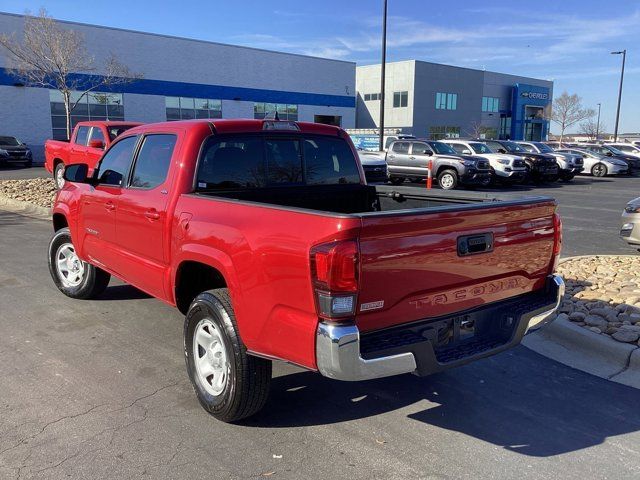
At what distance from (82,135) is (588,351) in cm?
1215

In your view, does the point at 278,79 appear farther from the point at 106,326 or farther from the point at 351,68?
the point at 106,326

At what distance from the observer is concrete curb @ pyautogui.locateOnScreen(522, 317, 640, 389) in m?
4.37

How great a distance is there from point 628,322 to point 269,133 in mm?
3679

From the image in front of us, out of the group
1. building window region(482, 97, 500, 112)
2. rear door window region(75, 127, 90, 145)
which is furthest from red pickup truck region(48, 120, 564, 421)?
building window region(482, 97, 500, 112)

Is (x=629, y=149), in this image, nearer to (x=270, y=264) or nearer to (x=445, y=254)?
(x=445, y=254)

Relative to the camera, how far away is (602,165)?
28219 mm

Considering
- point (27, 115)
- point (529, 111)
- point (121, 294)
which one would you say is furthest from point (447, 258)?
point (529, 111)

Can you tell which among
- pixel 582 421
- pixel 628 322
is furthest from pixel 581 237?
pixel 582 421

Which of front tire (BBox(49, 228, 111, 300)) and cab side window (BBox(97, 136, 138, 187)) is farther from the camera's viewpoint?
front tire (BBox(49, 228, 111, 300))

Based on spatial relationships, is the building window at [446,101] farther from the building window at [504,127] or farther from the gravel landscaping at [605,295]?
the gravel landscaping at [605,295]

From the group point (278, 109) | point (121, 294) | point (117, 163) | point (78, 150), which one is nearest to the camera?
point (117, 163)

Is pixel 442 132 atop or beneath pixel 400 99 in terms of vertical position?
beneath

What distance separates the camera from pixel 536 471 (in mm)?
3021

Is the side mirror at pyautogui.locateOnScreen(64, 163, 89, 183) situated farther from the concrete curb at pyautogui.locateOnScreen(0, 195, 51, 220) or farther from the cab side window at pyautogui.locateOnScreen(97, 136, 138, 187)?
the concrete curb at pyautogui.locateOnScreen(0, 195, 51, 220)
